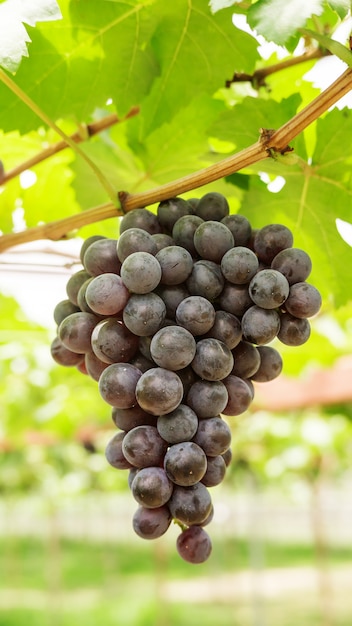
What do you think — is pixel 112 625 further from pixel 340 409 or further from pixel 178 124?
pixel 178 124

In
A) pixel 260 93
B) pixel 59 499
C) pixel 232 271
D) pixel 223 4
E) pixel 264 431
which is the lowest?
pixel 232 271

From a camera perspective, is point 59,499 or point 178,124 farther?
point 59,499

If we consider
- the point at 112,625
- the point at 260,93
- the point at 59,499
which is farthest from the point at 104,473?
the point at 260,93

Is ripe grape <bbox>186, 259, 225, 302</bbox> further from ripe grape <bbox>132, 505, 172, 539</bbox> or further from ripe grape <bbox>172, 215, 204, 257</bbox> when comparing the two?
ripe grape <bbox>132, 505, 172, 539</bbox>

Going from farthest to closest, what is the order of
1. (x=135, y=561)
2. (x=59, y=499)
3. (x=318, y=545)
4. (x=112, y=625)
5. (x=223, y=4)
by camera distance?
1. (x=135, y=561)
2. (x=59, y=499)
3. (x=112, y=625)
4. (x=318, y=545)
5. (x=223, y=4)

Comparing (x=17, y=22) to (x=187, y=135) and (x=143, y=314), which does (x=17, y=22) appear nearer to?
(x=143, y=314)

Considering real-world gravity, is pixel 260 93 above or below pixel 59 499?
below

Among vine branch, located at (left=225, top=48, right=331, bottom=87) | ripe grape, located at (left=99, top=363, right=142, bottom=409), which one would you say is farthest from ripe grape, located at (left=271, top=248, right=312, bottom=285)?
vine branch, located at (left=225, top=48, right=331, bottom=87)
